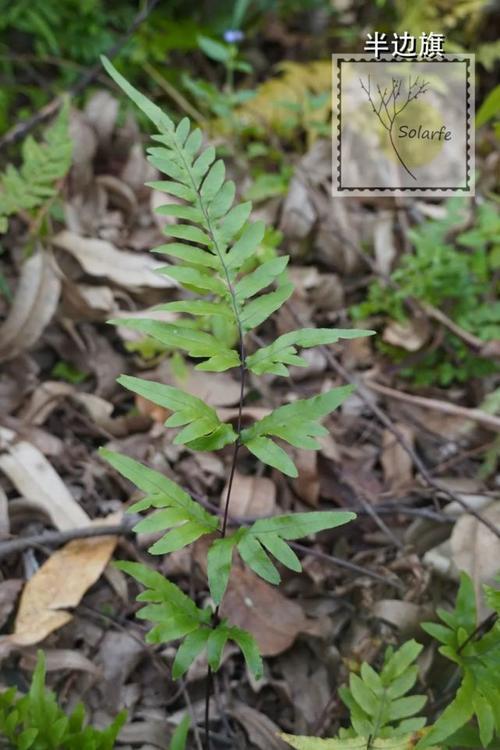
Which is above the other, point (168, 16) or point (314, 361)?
point (168, 16)

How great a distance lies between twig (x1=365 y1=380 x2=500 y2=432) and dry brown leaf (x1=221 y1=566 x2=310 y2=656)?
0.79 meters

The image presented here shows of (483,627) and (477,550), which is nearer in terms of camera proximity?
(483,627)

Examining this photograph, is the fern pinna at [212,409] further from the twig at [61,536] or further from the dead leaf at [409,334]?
the dead leaf at [409,334]

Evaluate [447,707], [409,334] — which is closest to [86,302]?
[409,334]

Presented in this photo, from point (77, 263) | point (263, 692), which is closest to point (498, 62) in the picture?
point (77, 263)

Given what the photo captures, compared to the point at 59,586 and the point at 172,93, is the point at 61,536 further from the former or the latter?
the point at 172,93

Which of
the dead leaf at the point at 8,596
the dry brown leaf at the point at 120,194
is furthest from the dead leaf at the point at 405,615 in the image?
the dry brown leaf at the point at 120,194

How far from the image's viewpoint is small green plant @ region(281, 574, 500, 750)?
1.30 meters

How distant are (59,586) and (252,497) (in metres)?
0.56

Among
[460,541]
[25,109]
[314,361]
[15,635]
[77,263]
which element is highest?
[25,109]

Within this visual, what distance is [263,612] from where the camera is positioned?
1.85m

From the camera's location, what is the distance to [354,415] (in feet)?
8.02

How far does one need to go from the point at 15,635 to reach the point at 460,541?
1.08m

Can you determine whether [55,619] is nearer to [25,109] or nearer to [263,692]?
[263,692]
